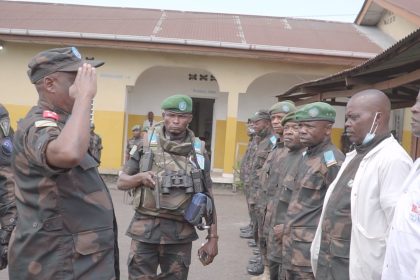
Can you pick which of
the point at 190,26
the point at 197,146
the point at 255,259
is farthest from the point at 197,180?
the point at 190,26

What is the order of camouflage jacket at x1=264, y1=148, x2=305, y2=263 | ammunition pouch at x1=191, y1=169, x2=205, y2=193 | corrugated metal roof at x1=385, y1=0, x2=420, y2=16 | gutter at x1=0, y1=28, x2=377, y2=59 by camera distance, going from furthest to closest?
gutter at x1=0, y1=28, x2=377, y2=59
corrugated metal roof at x1=385, y1=0, x2=420, y2=16
camouflage jacket at x1=264, y1=148, x2=305, y2=263
ammunition pouch at x1=191, y1=169, x2=205, y2=193

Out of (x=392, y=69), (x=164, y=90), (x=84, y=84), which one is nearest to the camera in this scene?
(x=84, y=84)

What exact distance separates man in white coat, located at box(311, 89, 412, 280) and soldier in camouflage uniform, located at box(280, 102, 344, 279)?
16.5 inches

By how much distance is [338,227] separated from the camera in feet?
10.3

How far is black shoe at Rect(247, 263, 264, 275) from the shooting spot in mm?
6191

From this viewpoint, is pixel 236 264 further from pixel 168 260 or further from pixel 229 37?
pixel 229 37

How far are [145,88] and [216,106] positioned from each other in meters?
2.33

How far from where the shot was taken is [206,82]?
48.8ft

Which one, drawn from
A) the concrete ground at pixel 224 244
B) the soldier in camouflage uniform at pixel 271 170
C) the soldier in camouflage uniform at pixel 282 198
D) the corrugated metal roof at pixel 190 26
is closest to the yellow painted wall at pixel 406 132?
the corrugated metal roof at pixel 190 26

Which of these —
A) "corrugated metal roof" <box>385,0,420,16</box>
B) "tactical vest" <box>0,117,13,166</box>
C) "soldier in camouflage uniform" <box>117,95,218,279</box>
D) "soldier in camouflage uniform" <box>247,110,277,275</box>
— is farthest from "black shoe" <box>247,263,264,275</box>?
"corrugated metal roof" <box>385,0,420,16</box>

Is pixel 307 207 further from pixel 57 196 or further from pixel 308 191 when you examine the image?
pixel 57 196

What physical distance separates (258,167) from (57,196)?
5.16 metres

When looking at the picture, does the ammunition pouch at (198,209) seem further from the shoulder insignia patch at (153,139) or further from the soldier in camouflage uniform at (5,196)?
the soldier in camouflage uniform at (5,196)

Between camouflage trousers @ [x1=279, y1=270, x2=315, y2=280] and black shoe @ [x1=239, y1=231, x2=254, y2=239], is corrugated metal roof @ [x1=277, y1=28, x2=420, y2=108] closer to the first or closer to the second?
camouflage trousers @ [x1=279, y1=270, x2=315, y2=280]
